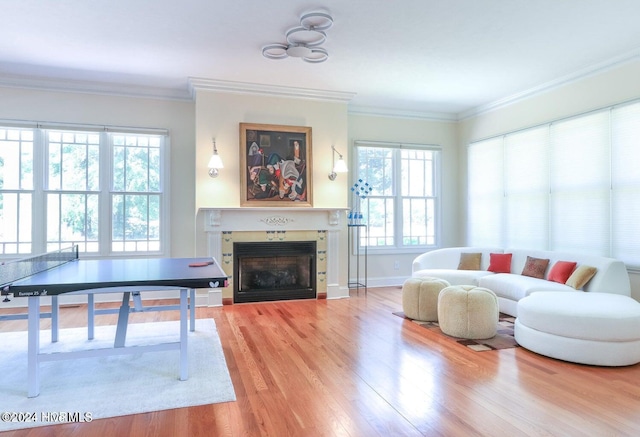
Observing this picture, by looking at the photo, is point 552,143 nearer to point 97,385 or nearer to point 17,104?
point 97,385

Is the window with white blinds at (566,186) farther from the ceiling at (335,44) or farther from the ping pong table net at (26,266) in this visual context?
the ping pong table net at (26,266)

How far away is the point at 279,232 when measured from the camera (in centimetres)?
554

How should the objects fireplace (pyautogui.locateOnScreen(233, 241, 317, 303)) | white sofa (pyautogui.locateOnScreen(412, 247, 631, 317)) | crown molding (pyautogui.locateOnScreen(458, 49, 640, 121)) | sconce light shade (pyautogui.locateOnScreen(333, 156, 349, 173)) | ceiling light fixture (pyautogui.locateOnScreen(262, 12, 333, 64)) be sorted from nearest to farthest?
ceiling light fixture (pyautogui.locateOnScreen(262, 12, 333, 64)), white sofa (pyautogui.locateOnScreen(412, 247, 631, 317)), crown molding (pyautogui.locateOnScreen(458, 49, 640, 121)), fireplace (pyautogui.locateOnScreen(233, 241, 317, 303)), sconce light shade (pyautogui.locateOnScreen(333, 156, 349, 173))

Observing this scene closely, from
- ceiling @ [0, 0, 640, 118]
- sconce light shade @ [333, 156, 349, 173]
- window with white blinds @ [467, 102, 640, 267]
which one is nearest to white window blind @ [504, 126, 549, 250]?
window with white blinds @ [467, 102, 640, 267]

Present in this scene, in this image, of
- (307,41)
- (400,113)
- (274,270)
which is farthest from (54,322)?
(400,113)

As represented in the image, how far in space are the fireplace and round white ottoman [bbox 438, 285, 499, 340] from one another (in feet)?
7.62

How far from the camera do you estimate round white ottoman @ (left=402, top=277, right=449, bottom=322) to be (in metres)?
4.30

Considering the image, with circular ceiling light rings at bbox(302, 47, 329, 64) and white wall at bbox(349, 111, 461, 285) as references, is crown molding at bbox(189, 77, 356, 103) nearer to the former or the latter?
white wall at bbox(349, 111, 461, 285)

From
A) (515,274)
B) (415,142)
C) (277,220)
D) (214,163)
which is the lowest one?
(515,274)

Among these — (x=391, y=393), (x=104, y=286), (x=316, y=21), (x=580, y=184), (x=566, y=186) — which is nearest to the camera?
(x=104, y=286)

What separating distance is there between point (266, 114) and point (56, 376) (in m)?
3.87

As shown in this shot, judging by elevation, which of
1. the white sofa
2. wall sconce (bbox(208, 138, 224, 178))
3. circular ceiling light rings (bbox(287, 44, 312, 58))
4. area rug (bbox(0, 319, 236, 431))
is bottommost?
area rug (bbox(0, 319, 236, 431))

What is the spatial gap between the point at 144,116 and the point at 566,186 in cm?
553

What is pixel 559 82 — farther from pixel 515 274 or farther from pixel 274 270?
pixel 274 270
